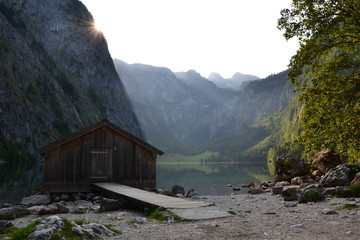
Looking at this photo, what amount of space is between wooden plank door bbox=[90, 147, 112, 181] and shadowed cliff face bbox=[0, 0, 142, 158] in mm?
99150

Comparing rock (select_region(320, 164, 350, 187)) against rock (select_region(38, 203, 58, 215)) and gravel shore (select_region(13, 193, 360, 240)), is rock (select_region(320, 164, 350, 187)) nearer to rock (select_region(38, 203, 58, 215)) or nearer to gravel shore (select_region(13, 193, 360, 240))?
gravel shore (select_region(13, 193, 360, 240))

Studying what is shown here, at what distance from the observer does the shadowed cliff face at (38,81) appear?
12306cm

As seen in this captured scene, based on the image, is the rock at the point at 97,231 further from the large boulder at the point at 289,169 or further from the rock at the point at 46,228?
the large boulder at the point at 289,169

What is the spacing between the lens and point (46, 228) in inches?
402

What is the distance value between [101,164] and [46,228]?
60.6 feet

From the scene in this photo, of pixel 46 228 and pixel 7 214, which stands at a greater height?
pixel 46 228

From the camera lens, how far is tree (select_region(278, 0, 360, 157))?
1579 cm

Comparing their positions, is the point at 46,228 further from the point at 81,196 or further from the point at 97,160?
the point at 97,160

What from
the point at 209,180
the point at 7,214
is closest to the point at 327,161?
the point at 209,180

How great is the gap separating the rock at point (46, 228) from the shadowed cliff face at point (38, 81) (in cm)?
11595

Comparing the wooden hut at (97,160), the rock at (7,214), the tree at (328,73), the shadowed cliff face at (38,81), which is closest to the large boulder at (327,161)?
the wooden hut at (97,160)

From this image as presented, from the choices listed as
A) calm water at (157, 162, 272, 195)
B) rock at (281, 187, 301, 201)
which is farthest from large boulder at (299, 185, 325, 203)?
calm water at (157, 162, 272, 195)

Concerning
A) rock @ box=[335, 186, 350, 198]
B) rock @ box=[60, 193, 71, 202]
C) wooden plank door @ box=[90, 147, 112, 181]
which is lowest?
rock @ box=[60, 193, 71, 202]

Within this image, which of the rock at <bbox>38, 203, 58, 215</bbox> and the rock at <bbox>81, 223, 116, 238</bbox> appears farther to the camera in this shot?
the rock at <bbox>38, 203, 58, 215</bbox>
